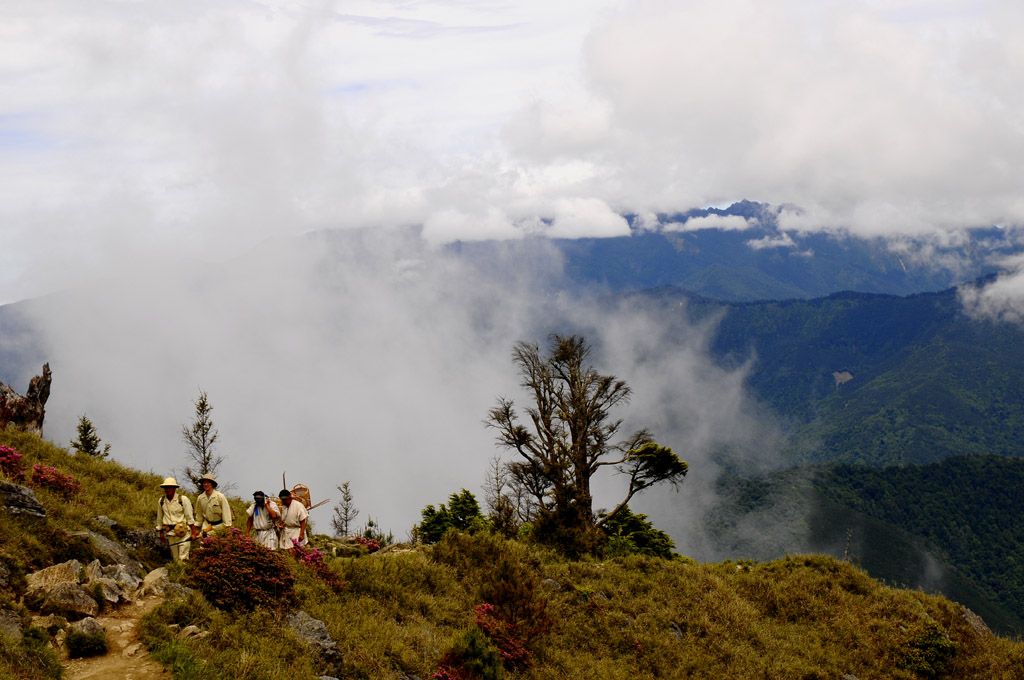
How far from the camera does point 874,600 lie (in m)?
21.7

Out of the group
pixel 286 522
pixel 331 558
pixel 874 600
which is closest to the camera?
pixel 286 522

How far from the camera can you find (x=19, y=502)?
43.4ft

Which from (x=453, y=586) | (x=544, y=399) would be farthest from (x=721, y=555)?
(x=453, y=586)

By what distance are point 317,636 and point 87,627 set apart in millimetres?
3821

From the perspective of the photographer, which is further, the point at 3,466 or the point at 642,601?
the point at 642,601

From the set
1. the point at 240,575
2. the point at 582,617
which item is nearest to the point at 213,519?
the point at 240,575

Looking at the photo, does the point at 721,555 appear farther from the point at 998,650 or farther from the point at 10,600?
the point at 10,600

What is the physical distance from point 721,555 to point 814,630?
163 metres

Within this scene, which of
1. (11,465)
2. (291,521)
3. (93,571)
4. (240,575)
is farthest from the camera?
(11,465)

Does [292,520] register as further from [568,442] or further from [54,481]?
[568,442]

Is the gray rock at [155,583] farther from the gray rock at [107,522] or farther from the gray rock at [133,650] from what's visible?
the gray rock at [107,522]

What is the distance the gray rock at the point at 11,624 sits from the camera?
9.54 meters

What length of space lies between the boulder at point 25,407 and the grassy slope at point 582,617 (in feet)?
8.64

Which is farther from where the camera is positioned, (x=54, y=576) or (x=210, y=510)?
(x=210, y=510)
